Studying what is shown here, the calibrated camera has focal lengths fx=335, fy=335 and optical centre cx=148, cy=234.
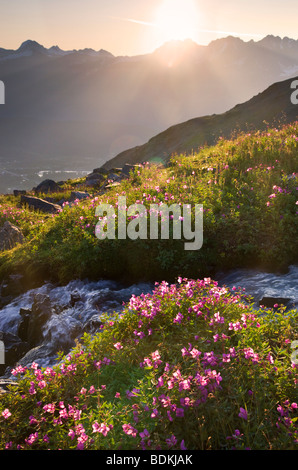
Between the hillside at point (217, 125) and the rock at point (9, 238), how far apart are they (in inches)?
1153

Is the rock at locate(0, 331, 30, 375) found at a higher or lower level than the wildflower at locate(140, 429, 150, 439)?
lower

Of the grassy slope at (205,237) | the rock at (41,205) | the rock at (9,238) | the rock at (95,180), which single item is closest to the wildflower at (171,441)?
the grassy slope at (205,237)

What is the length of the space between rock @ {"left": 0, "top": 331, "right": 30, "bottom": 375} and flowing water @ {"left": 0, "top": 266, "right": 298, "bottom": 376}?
322 millimetres

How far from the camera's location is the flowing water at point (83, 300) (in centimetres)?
717

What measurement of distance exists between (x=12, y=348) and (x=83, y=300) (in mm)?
1910

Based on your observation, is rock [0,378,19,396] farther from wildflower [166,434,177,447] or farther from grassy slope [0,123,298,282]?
grassy slope [0,123,298,282]

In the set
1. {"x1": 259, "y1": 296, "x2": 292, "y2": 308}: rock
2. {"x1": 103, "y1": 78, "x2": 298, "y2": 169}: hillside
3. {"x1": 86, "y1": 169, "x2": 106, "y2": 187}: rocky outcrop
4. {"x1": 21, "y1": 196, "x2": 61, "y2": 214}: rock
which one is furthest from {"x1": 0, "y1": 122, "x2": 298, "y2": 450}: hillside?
{"x1": 103, "y1": 78, "x2": 298, "y2": 169}: hillside

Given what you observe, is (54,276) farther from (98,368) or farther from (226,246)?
(98,368)

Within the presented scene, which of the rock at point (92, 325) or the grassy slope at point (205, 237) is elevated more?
the grassy slope at point (205, 237)

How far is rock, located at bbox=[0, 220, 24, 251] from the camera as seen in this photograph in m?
13.0

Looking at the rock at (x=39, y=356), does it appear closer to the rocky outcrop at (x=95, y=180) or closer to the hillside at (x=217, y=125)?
the rocky outcrop at (x=95, y=180)

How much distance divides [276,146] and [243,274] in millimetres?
6858

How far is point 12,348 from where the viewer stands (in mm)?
7637
